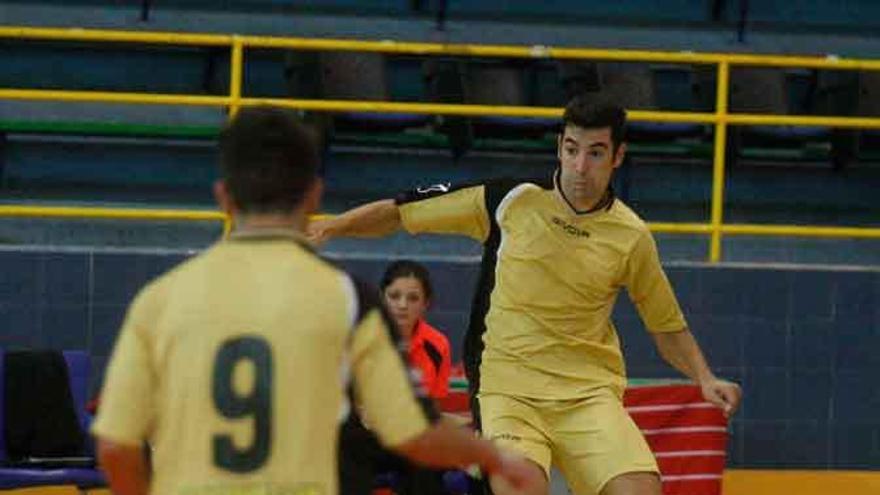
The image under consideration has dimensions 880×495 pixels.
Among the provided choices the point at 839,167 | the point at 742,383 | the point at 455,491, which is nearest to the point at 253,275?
the point at 455,491

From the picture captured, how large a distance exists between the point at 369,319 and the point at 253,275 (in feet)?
0.88

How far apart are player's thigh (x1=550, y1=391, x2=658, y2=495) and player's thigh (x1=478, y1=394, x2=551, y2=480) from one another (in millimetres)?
64

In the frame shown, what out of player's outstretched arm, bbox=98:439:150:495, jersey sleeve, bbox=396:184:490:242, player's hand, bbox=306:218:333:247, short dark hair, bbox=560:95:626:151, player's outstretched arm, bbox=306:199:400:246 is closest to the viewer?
player's outstretched arm, bbox=98:439:150:495

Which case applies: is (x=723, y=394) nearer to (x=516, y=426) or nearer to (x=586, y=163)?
(x=516, y=426)

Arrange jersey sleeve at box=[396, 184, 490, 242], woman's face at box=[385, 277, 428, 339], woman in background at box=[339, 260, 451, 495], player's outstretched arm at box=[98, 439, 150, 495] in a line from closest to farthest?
player's outstretched arm at box=[98, 439, 150, 495] → jersey sleeve at box=[396, 184, 490, 242] → woman in background at box=[339, 260, 451, 495] → woman's face at box=[385, 277, 428, 339]

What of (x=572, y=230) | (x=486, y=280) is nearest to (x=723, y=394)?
(x=572, y=230)

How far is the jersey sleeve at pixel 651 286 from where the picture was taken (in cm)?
772

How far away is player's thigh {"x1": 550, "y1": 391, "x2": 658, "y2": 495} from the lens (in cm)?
741

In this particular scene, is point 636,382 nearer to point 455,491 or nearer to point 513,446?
point 455,491

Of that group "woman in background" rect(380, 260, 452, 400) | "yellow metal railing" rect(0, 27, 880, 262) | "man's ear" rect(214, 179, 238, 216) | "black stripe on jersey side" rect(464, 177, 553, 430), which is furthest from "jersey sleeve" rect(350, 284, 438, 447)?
"yellow metal railing" rect(0, 27, 880, 262)

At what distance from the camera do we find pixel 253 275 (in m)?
4.34

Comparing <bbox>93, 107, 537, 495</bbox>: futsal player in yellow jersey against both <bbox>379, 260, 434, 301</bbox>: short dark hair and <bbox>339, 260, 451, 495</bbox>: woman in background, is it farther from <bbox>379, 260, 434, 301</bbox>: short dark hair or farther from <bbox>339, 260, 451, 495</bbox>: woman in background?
<bbox>379, 260, 434, 301</bbox>: short dark hair

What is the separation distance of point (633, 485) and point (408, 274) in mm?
3079

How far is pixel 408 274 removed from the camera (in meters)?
10.2
